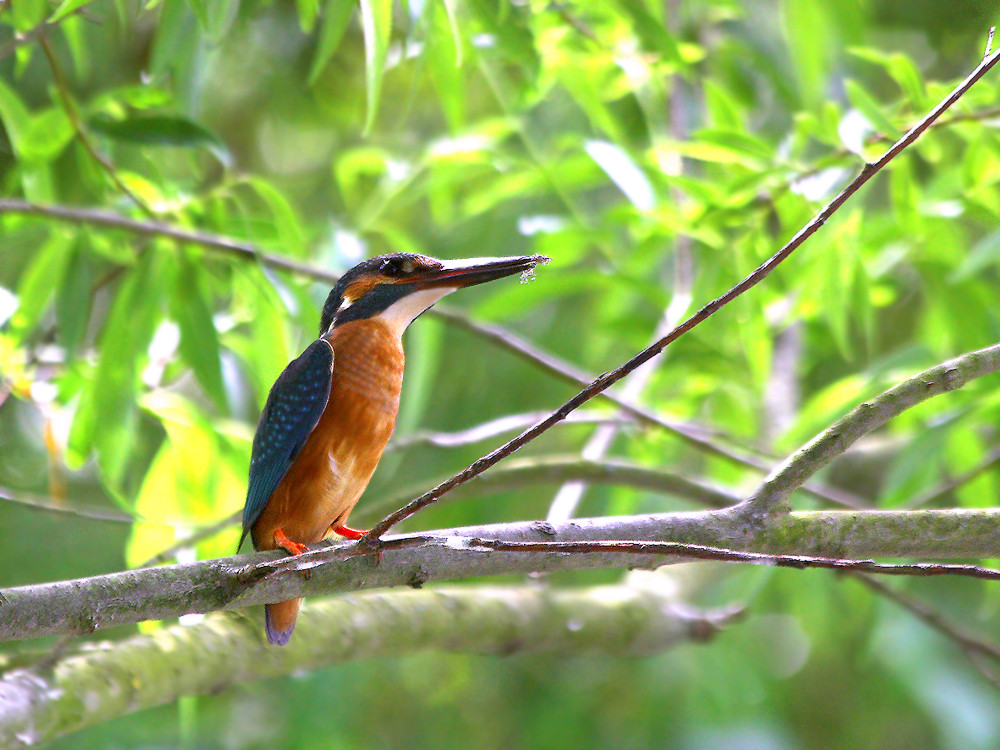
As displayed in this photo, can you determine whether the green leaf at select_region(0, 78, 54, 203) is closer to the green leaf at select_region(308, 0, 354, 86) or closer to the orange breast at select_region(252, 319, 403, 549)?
the green leaf at select_region(308, 0, 354, 86)

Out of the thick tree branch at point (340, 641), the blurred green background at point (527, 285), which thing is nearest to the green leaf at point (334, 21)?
the blurred green background at point (527, 285)

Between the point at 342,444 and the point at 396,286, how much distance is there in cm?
34

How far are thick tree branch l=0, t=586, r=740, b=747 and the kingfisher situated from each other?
17.7 inches

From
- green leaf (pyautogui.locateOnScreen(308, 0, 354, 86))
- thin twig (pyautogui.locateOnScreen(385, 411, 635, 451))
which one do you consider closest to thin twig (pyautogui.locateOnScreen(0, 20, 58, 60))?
green leaf (pyautogui.locateOnScreen(308, 0, 354, 86))

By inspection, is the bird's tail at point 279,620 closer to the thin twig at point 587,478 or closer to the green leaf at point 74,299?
the thin twig at point 587,478

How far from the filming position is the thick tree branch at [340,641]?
2145 millimetres

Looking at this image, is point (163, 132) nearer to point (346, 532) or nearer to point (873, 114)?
point (346, 532)

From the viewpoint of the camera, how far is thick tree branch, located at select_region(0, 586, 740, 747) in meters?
2.14

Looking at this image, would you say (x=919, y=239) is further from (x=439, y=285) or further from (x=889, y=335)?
(x=889, y=335)

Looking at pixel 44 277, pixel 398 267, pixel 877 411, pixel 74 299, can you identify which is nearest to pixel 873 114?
pixel 877 411

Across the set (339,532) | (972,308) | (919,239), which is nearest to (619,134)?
(919,239)

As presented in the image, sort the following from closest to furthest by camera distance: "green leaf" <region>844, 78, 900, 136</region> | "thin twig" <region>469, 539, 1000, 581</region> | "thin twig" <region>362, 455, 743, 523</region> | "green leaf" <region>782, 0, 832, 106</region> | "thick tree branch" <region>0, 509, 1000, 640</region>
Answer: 1. "thin twig" <region>469, 539, 1000, 581</region>
2. "thick tree branch" <region>0, 509, 1000, 640</region>
3. "green leaf" <region>844, 78, 900, 136</region>
4. "thin twig" <region>362, 455, 743, 523</region>
5. "green leaf" <region>782, 0, 832, 106</region>

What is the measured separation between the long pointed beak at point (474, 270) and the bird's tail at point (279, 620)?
2.20ft

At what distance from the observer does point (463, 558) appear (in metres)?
1.54
